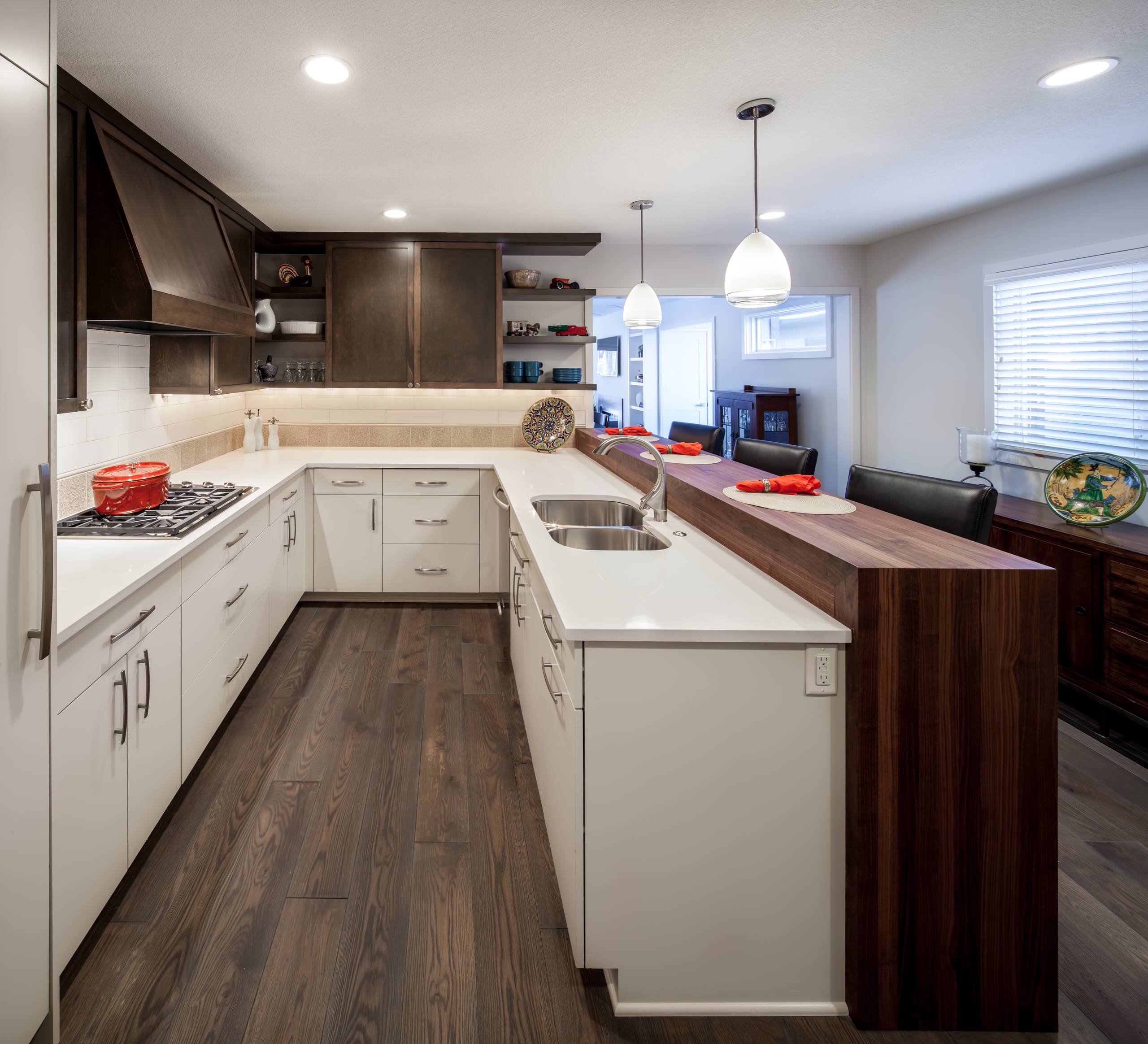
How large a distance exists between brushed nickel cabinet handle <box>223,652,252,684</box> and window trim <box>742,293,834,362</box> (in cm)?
363

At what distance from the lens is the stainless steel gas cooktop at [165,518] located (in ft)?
8.21

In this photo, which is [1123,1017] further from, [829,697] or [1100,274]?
[1100,274]

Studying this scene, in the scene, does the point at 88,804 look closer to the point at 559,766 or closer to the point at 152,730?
the point at 152,730

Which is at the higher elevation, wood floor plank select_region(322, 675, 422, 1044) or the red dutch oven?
the red dutch oven

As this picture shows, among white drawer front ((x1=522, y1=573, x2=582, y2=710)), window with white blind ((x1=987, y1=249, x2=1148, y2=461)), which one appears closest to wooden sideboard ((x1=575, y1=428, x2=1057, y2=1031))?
white drawer front ((x1=522, y1=573, x2=582, y2=710))

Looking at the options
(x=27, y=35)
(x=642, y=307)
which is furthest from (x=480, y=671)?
(x=27, y=35)

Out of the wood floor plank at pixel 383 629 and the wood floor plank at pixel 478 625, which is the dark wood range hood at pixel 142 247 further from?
the wood floor plank at pixel 478 625

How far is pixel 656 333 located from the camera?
903 centimetres

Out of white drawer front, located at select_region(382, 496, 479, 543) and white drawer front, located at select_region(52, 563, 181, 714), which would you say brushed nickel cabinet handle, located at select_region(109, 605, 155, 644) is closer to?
white drawer front, located at select_region(52, 563, 181, 714)

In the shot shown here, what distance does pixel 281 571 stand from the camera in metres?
3.97

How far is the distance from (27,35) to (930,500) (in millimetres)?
2461

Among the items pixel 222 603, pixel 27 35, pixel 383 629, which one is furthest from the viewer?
pixel 383 629

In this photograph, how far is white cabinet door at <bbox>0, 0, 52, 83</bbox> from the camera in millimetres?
1256

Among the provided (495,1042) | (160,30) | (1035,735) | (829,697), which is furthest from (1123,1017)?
(160,30)
